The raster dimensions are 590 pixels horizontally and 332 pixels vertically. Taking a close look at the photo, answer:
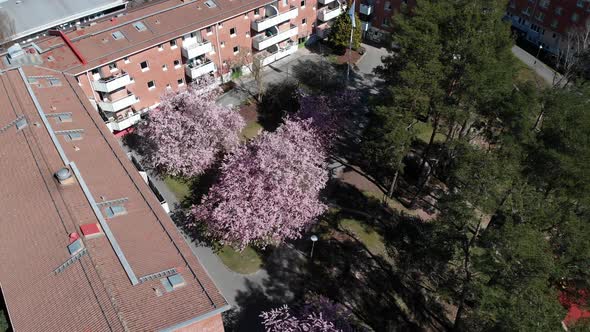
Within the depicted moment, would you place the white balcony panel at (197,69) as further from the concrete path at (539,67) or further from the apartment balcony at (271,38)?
the concrete path at (539,67)

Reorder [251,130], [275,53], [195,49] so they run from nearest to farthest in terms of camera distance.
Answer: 1. [195,49]
2. [251,130]
3. [275,53]

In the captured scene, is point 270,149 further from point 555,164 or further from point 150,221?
point 555,164

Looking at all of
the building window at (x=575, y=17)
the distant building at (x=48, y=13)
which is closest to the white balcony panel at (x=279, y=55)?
the distant building at (x=48, y=13)

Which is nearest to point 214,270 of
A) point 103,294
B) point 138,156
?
point 103,294

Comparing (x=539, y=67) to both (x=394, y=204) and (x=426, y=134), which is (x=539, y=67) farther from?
(x=394, y=204)

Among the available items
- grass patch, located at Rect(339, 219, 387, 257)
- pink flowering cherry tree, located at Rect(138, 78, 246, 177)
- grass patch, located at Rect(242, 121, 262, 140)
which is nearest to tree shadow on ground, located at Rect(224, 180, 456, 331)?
grass patch, located at Rect(339, 219, 387, 257)

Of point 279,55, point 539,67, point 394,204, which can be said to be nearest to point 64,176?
point 394,204
